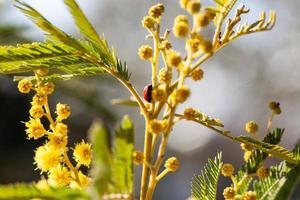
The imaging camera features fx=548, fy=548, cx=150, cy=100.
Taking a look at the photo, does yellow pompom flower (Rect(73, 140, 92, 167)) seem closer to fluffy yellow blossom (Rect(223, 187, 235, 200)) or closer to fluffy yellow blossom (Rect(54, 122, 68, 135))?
fluffy yellow blossom (Rect(54, 122, 68, 135))

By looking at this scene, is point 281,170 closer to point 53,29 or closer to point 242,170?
point 242,170

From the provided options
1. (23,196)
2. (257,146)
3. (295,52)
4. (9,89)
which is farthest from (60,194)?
(295,52)

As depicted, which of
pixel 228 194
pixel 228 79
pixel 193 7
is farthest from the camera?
pixel 228 79

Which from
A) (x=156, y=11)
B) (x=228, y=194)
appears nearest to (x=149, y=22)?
(x=156, y=11)

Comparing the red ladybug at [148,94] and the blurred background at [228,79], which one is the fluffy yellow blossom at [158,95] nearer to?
the red ladybug at [148,94]

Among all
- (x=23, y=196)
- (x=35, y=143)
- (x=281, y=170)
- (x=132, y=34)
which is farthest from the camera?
(x=132, y=34)

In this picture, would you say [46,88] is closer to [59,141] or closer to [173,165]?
[59,141]

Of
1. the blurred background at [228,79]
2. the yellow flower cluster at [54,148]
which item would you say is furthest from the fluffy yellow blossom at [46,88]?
the blurred background at [228,79]

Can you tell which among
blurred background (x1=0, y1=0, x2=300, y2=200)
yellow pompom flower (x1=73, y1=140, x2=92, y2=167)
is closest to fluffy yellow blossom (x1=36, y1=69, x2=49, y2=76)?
yellow pompom flower (x1=73, y1=140, x2=92, y2=167)
